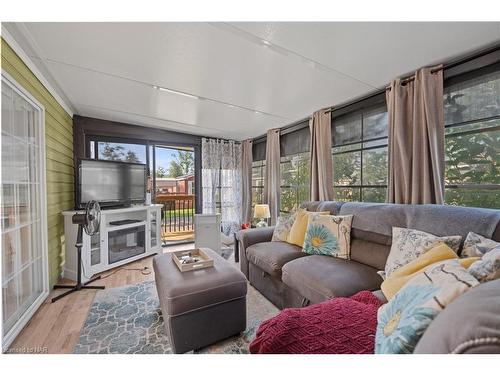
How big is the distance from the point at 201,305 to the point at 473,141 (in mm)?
2567

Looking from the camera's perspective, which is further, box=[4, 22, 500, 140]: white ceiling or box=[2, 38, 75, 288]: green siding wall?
box=[2, 38, 75, 288]: green siding wall

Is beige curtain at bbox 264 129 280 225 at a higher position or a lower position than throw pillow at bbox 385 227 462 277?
higher

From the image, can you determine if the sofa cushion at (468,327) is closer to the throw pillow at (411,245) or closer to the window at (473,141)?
the throw pillow at (411,245)

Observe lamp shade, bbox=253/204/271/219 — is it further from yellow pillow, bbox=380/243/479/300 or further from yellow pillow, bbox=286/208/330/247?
yellow pillow, bbox=380/243/479/300

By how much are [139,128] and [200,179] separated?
1.47m

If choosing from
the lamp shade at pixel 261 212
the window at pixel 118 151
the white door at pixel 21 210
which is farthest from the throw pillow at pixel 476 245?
the window at pixel 118 151

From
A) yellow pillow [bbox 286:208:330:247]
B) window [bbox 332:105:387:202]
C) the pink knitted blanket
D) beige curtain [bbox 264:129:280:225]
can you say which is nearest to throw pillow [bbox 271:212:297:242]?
yellow pillow [bbox 286:208:330:247]

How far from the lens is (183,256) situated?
6.54 feet

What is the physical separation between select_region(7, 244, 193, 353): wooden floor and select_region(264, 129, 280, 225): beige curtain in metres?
2.35

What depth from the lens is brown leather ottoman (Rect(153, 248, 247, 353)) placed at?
1.42 metres

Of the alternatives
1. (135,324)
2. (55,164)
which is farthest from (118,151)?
(135,324)

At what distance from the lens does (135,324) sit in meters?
1.77

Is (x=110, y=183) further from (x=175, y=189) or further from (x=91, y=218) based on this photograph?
(x=175, y=189)
